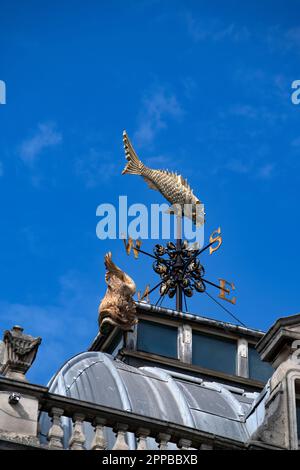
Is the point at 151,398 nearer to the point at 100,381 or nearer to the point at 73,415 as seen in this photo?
the point at 100,381

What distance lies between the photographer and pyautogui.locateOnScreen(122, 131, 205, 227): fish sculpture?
39844 mm

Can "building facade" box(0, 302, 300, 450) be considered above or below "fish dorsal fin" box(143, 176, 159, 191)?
below

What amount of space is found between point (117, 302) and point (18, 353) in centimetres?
914

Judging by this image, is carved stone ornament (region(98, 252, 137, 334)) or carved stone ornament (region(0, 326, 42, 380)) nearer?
carved stone ornament (region(0, 326, 42, 380))

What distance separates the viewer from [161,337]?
3631cm

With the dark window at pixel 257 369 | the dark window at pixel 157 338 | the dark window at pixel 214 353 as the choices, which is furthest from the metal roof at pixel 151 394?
the dark window at pixel 257 369

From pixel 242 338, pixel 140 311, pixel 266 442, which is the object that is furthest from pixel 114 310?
pixel 266 442

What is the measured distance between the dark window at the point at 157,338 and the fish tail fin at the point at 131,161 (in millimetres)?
4745

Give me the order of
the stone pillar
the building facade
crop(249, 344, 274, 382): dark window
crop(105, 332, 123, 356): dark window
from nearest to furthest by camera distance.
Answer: the stone pillar
the building facade
crop(105, 332, 123, 356): dark window
crop(249, 344, 274, 382): dark window

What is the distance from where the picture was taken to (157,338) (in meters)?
36.2

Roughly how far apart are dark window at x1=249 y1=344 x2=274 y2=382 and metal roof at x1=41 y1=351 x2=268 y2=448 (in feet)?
12.9

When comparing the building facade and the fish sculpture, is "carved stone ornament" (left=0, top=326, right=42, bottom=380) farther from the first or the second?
the fish sculpture

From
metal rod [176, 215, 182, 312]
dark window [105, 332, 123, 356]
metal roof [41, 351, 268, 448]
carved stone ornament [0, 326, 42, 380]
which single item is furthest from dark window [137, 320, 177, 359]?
carved stone ornament [0, 326, 42, 380]
